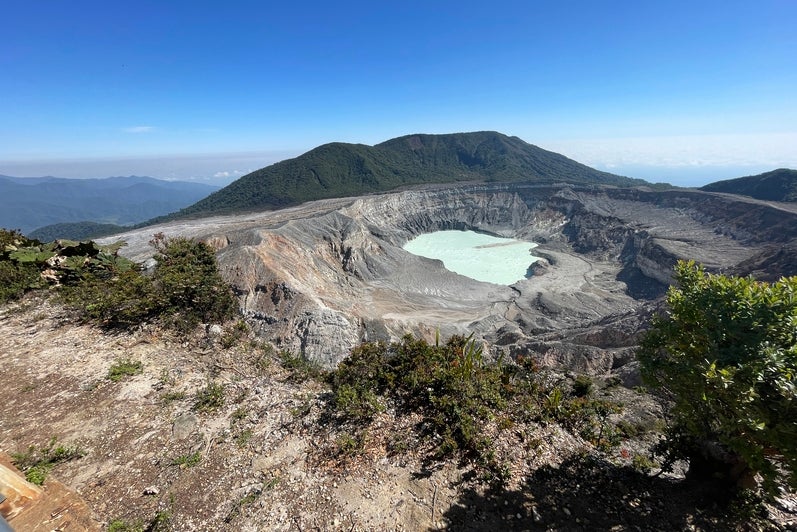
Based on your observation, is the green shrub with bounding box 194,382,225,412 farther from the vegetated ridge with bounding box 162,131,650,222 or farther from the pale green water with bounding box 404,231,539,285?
the vegetated ridge with bounding box 162,131,650,222

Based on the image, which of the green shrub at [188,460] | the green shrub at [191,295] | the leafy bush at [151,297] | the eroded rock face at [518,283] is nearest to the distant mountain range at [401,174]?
the eroded rock face at [518,283]

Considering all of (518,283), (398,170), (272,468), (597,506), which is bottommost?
(518,283)

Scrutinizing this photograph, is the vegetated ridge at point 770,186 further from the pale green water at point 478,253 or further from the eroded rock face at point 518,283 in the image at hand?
the pale green water at point 478,253

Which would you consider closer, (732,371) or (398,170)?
(732,371)

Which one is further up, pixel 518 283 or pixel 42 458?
pixel 42 458

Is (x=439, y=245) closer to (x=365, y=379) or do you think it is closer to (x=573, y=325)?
(x=573, y=325)

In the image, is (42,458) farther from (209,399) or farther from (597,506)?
(597,506)

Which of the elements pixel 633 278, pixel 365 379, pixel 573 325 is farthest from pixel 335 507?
pixel 633 278

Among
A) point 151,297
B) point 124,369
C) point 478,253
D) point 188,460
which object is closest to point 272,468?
point 188,460
